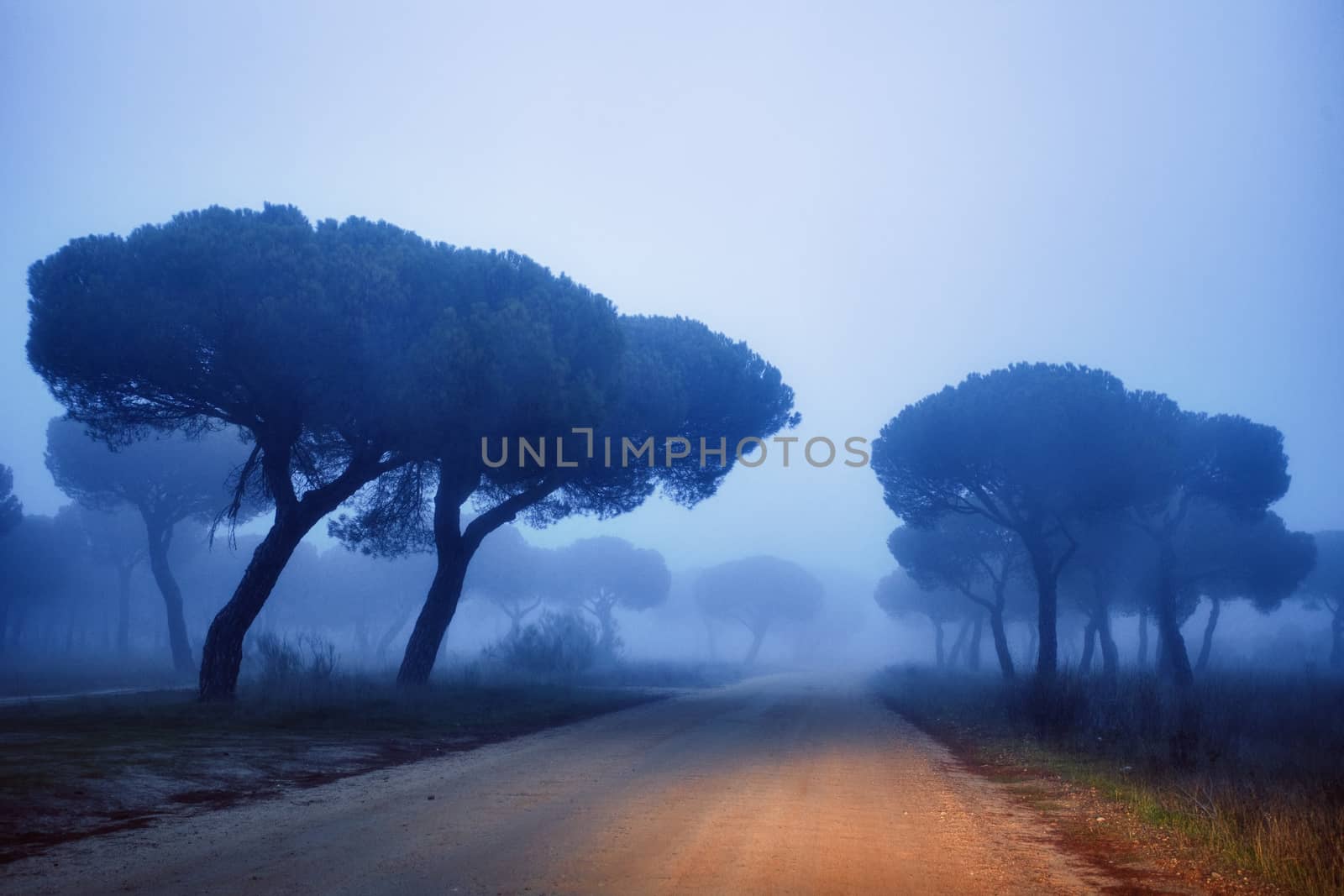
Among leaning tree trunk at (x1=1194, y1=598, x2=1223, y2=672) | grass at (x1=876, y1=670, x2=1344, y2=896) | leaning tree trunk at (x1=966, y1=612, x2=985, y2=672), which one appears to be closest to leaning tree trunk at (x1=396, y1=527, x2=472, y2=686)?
grass at (x1=876, y1=670, x2=1344, y2=896)

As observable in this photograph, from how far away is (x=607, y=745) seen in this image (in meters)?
13.0

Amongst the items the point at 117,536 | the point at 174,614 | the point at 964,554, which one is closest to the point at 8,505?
the point at 117,536

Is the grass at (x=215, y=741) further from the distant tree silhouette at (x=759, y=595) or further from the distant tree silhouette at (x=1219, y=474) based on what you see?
the distant tree silhouette at (x=759, y=595)

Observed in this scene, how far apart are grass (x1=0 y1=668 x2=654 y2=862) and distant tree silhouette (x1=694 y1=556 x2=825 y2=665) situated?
67106mm

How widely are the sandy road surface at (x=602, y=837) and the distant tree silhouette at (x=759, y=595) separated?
253 feet

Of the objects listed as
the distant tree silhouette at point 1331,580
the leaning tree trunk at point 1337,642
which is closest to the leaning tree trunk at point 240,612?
the leaning tree trunk at point 1337,642

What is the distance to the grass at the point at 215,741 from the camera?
7598mm

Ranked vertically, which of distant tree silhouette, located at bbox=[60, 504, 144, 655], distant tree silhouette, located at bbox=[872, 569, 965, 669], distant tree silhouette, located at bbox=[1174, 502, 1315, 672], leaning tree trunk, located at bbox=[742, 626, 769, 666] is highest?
distant tree silhouette, located at bbox=[60, 504, 144, 655]

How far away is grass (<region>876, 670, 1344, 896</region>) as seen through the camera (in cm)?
654

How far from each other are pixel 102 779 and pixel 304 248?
473 inches

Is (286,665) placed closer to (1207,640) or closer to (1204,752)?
(1204,752)

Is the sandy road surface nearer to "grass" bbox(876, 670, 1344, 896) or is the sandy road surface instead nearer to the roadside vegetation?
the roadside vegetation

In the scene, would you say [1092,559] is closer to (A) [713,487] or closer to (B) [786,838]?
(A) [713,487]

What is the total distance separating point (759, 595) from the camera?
87.9 meters
